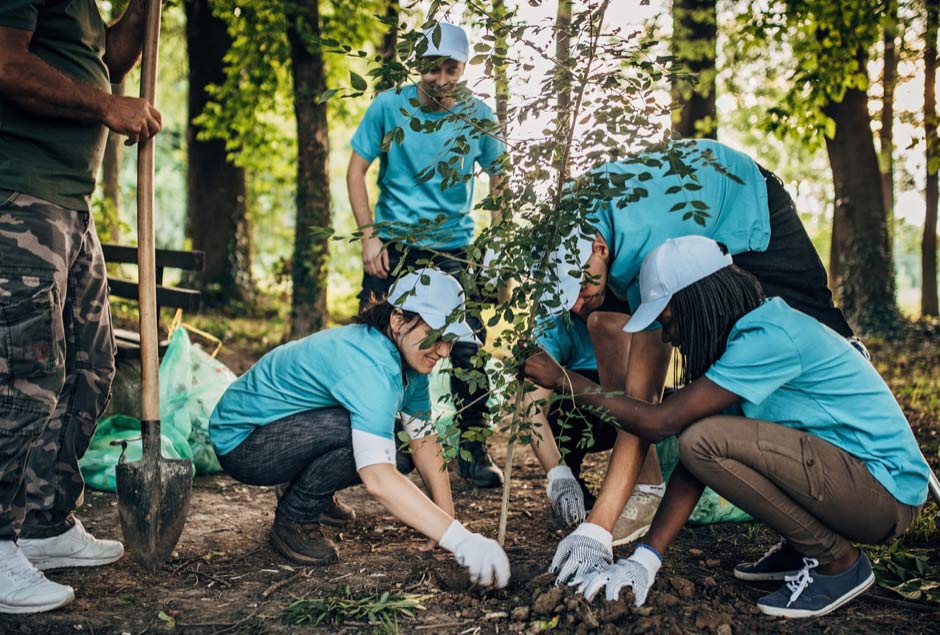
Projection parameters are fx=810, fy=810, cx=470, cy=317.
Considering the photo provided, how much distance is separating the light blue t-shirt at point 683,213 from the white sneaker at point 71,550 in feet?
6.61

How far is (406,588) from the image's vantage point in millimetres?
2645

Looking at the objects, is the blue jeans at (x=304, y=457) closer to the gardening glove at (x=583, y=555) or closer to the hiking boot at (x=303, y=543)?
the hiking boot at (x=303, y=543)

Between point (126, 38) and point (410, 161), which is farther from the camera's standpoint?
point (410, 161)

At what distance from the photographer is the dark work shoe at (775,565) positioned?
276 cm

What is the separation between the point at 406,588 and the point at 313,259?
456 cm

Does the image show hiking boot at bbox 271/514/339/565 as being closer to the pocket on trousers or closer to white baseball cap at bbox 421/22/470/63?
the pocket on trousers

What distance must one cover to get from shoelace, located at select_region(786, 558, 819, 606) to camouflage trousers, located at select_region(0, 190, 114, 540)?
236cm

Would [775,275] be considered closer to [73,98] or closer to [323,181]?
[73,98]

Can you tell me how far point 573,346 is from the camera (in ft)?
11.5

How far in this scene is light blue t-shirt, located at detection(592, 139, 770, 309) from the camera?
2.78 m

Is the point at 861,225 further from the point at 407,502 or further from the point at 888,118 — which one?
the point at 407,502

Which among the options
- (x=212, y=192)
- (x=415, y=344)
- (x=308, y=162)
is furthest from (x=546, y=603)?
(x=212, y=192)

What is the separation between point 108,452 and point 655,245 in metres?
2.64

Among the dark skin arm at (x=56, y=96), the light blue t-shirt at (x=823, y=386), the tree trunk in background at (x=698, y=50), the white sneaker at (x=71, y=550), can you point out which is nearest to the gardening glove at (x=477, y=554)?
the light blue t-shirt at (x=823, y=386)
